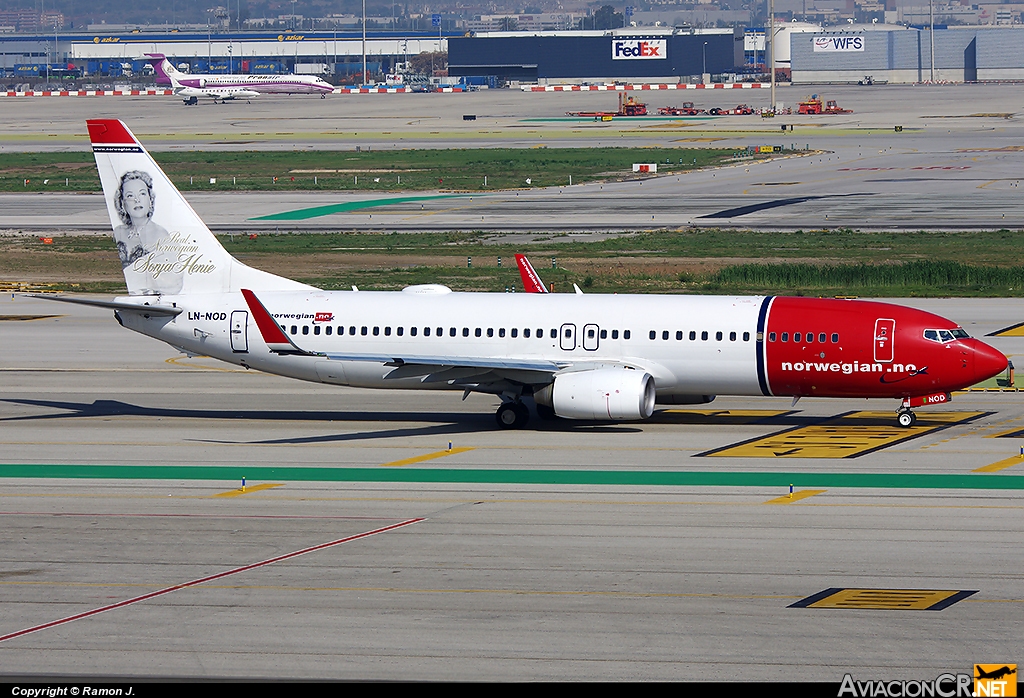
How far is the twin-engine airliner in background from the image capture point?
128 feet

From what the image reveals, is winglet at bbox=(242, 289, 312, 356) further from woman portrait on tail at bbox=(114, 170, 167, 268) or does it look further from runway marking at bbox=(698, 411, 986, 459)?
runway marking at bbox=(698, 411, 986, 459)

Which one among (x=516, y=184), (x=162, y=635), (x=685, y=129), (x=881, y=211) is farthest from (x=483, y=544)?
(x=685, y=129)

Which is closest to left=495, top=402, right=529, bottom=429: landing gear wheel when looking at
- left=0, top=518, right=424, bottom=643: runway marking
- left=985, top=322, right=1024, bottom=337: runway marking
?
left=0, top=518, right=424, bottom=643: runway marking

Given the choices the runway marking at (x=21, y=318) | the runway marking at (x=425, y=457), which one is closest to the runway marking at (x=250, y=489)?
the runway marking at (x=425, y=457)

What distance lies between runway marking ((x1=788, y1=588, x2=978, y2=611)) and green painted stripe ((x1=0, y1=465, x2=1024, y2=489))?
26.4 ft

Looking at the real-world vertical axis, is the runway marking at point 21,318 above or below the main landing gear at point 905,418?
above

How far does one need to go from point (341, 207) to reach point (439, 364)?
218 ft

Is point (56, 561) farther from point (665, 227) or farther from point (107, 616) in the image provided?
point (665, 227)

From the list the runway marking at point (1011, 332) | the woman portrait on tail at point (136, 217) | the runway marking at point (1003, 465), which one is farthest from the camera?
the runway marking at point (1011, 332)

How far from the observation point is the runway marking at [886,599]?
2528 centimetres

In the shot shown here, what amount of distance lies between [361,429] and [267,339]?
4158mm

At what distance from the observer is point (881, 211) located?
94.8 meters

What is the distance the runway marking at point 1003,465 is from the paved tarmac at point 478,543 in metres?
0.44

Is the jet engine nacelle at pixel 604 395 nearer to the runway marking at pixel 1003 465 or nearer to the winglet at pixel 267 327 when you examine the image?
the winglet at pixel 267 327
